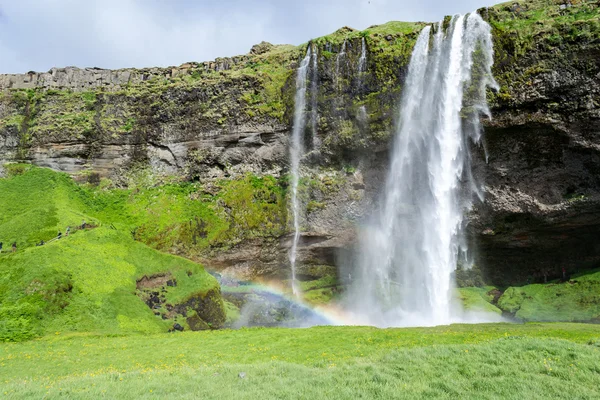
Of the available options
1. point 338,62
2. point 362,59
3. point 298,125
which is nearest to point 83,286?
point 298,125

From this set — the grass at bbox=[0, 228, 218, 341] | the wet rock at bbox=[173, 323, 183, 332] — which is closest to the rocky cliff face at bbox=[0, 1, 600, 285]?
the grass at bbox=[0, 228, 218, 341]

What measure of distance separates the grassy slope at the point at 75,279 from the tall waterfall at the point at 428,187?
1874 cm

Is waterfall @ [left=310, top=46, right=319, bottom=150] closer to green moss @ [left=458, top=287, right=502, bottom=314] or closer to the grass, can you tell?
the grass

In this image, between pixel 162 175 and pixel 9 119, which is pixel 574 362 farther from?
pixel 9 119

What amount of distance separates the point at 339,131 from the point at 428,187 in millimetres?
12300

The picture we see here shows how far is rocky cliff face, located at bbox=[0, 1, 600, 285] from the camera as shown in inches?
1614

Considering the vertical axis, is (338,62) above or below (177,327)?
above

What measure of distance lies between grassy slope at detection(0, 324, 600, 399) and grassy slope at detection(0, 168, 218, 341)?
6.11 m

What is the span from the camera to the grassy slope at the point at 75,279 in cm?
2954

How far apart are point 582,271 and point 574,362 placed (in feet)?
121

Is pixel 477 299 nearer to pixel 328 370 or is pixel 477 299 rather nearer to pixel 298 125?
pixel 298 125

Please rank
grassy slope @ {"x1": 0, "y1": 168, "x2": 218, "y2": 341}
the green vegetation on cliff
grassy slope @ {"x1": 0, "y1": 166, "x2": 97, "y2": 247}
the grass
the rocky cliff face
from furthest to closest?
the green vegetation on cliff
grassy slope @ {"x1": 0, "y1": 166, "x2": 97, "y2": 247}
the rocky cliff face
grassy slope @ {"x1": 0, "y1": 168, "x2": 218, "y2": 341}
the grass

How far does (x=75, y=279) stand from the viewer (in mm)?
33375

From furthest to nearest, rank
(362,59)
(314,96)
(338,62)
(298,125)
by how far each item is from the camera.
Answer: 1. (298,125)
2. (314,96)
3. (338,62)
4. (362,59)
